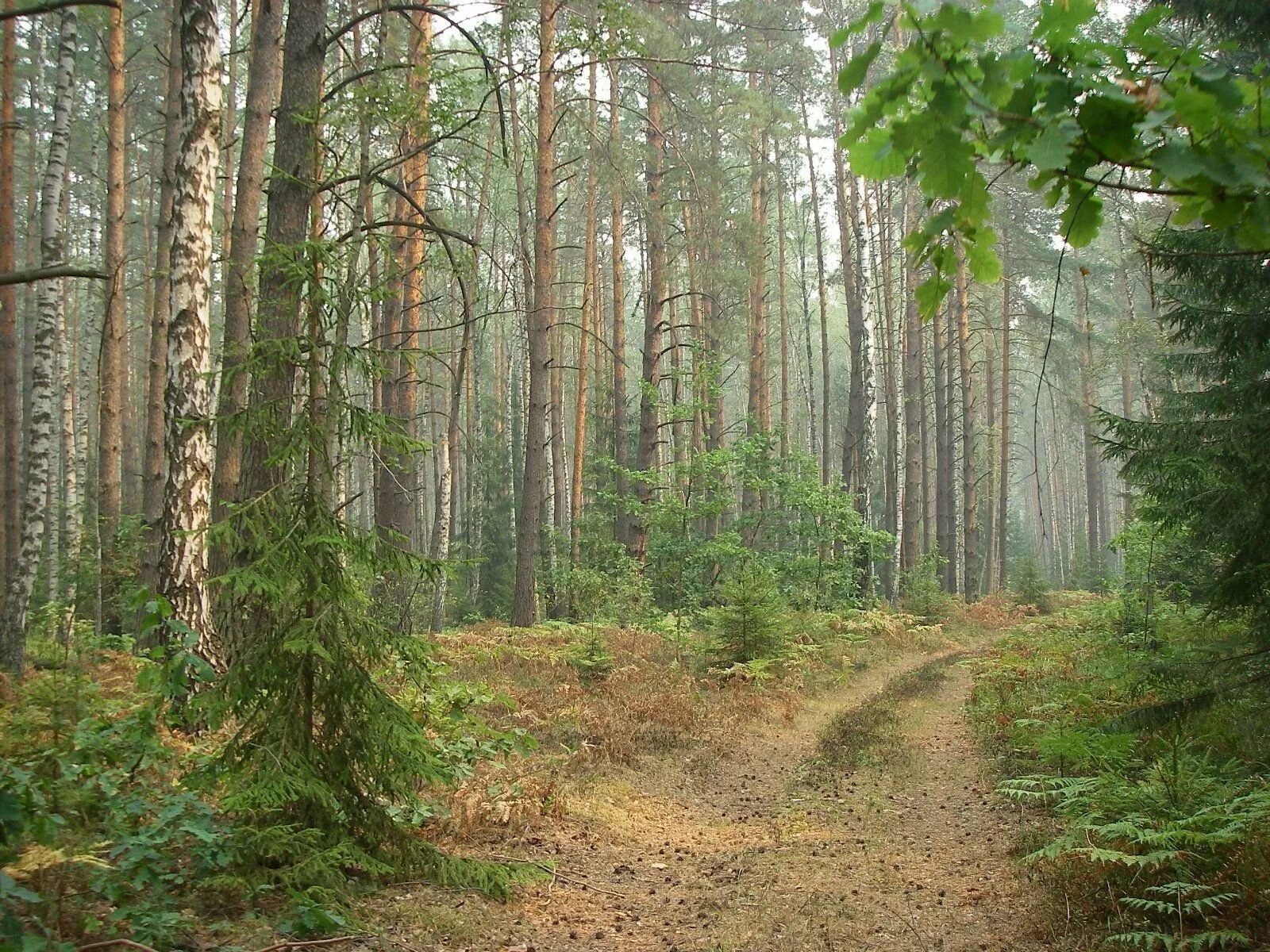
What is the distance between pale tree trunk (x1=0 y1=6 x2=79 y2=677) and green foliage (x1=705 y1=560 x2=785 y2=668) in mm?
8507

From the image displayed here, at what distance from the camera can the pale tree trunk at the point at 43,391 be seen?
9.70m

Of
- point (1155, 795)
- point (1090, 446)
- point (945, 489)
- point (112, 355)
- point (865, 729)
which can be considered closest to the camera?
point (1155, 795)

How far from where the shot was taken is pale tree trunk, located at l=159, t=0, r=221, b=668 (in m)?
6.62

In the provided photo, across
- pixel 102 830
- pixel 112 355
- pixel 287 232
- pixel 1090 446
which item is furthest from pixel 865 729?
pixel 1090 446

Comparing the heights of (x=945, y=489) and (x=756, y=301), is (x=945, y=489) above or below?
below

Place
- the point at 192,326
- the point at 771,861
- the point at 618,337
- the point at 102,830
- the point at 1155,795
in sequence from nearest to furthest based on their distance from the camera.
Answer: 1. the point at 102,830
2. the point at 1155,795
3. the point at 771,861
4. the point at 192,326
5. the point at 618,337

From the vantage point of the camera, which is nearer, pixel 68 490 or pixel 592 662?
pixel 592 662

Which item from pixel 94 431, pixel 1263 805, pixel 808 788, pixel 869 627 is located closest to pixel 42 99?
pixel 94 431

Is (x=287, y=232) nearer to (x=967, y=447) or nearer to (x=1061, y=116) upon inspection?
(x=1061, y=116)

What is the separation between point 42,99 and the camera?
22.7 m

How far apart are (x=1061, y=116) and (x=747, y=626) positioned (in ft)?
35.4

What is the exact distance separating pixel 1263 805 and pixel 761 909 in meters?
2.58

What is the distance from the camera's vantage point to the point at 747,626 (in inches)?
480

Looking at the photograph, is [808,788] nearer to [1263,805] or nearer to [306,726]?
[1263,805]
